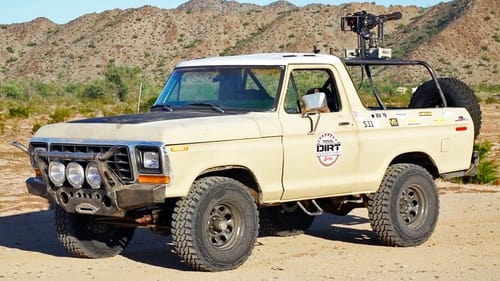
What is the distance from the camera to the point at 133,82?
58.8 meters

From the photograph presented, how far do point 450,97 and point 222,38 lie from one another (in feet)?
282

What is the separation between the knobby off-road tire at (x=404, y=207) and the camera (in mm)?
10422

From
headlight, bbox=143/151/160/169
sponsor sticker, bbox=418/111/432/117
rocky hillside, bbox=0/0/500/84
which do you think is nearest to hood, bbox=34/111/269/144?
headlight, bbox=143/151/160/169

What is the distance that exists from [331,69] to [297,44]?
82130 millimetres

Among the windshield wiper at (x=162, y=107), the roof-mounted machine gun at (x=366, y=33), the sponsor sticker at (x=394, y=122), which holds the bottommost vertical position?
the sponsor sticker at (x=394, y=122)

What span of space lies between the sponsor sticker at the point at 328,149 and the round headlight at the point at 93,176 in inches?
84.9

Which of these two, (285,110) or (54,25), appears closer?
(285,110)

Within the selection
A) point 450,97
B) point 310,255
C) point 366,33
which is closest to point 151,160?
point 310,255

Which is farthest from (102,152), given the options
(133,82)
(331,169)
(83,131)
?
(133,82)

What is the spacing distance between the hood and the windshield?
0.29 meters

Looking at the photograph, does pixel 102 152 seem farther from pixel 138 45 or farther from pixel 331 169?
pixel 138 45

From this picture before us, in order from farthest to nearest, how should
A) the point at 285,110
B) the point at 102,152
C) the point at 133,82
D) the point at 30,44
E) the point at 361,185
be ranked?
the point at 30,44
the point at 133,82
the point at 361,185
the point at 285,110
the point at 102,152

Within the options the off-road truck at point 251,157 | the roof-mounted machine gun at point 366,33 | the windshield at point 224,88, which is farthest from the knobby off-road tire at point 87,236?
the roof-mounted machine gun at point 366,33

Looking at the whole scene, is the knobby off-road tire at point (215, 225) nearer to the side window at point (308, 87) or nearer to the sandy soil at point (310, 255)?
the sandy soil at point (310, 255)
